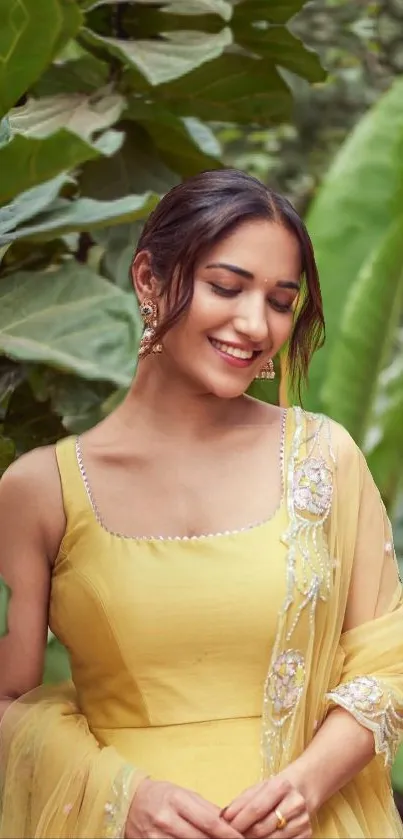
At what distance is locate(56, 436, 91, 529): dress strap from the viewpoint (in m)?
1.40

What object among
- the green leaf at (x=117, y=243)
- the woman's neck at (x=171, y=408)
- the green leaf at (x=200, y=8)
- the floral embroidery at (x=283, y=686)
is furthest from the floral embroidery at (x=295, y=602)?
the green leaf at (x=200, y=8)

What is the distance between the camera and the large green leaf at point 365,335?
7.75ft

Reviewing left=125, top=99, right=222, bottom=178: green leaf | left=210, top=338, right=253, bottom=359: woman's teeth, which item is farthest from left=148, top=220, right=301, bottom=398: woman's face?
left=125, top=99, right=222, bottom=178: green leaf

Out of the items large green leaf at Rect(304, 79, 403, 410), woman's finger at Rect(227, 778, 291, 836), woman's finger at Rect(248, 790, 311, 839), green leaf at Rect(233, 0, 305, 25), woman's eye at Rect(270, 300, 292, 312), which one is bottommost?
large green leaf at Rect(304, 79, 403, 410)

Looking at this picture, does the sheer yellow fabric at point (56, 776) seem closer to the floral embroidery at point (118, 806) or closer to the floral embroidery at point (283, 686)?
the floral embroidery at point (118, 806)

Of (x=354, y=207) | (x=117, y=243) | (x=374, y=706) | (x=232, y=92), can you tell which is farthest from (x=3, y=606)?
(x=354, y=207)

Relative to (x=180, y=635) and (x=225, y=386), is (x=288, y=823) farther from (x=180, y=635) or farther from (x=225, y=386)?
(x=225, y=386)

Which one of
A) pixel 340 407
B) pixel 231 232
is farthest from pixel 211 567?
pixel 340 407

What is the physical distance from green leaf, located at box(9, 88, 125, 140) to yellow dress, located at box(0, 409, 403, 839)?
696mm

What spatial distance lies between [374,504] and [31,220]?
60 cm

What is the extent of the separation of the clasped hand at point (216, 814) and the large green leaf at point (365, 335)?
1224mm

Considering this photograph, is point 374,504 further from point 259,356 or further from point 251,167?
point 251,167

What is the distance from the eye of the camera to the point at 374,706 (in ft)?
4.56

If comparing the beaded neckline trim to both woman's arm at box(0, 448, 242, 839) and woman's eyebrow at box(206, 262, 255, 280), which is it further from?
woman's eyebrow at box(206, 262, 255, 280)
